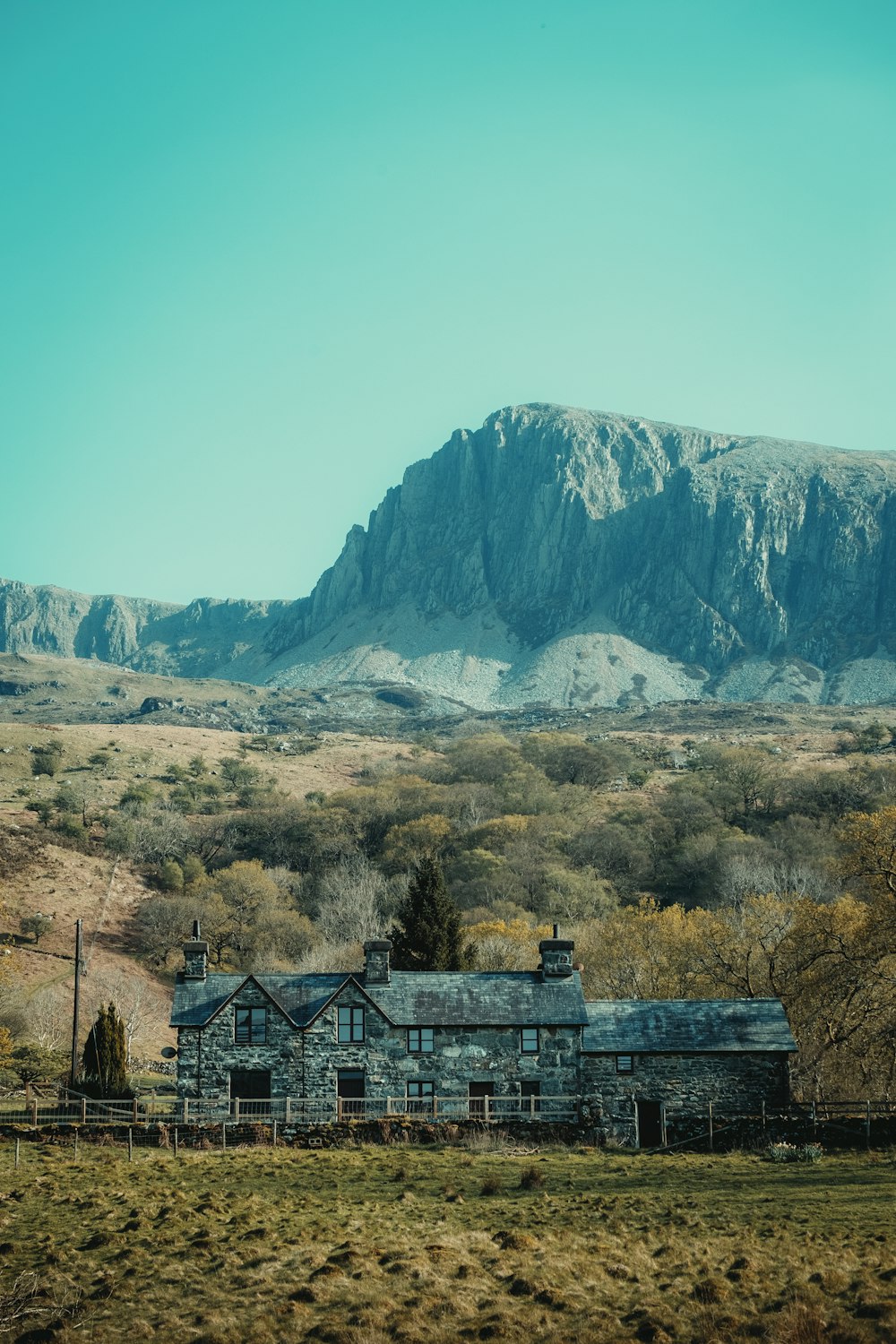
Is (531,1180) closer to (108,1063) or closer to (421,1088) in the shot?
(421,1088)

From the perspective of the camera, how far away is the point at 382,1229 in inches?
965

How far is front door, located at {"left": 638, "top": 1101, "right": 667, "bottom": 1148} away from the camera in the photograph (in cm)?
3894

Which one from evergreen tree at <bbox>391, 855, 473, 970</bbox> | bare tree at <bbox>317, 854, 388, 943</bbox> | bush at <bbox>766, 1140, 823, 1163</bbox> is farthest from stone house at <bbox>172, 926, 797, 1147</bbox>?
bare tree at <bbox>317, 854, 388, 943</bbox>

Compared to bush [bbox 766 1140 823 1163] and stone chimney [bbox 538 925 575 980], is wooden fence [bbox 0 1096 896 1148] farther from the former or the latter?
stone chimney [bbox 538 925 575 980]

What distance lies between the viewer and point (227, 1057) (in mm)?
→ 41531

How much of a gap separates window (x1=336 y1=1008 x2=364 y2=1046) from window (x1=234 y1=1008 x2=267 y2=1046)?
223 cm

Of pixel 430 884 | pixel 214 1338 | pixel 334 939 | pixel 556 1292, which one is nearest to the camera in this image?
pixel 214 1338

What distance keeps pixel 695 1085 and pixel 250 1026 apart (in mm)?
13127

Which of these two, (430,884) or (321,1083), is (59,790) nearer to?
(430,884)

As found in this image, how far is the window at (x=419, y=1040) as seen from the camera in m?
41.6

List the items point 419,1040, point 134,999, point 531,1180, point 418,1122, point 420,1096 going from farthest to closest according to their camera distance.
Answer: point 134,999
point 419,1040
point 420,1096
point 418,1122
point 531,1180

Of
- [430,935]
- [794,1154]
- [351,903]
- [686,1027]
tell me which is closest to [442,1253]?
[794,1154]

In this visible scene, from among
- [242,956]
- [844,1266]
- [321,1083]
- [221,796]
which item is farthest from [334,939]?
[844,1266]

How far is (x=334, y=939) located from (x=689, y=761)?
75.4 m
